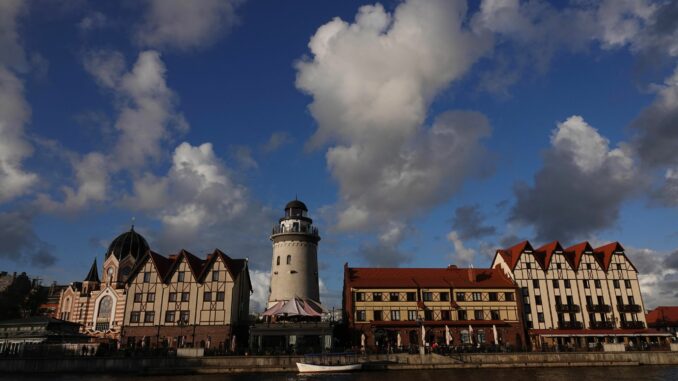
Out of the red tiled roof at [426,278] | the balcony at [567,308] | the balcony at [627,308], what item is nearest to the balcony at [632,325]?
the balcony at [627,308]

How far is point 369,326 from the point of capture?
6000cm

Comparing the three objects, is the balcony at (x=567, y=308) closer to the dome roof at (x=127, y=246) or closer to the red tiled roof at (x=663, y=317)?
the red tiled roof at (x=663, y=317)

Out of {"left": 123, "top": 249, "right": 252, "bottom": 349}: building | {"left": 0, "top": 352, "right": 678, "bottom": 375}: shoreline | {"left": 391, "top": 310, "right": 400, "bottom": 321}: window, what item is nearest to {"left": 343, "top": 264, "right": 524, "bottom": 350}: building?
{"left": 391, "top": 310, "right": 400, "bottom": 321}: window

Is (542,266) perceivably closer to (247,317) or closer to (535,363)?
(535,363)

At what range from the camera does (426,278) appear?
65438 millimetres

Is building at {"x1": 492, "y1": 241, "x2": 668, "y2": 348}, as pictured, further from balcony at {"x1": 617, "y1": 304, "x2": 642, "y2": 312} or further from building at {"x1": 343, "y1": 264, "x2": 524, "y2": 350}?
building at {"x1": 343, "y1": 264, "x2": 524, "y2": 350}

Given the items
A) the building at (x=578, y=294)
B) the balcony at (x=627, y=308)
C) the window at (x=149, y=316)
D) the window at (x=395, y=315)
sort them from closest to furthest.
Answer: the window at (x=149, y=316)
the window at (x=395, y=315)
the building at (x=578, y=294)
the balcony at (x=627, y=308)

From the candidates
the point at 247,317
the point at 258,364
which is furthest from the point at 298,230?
the point at 258,364

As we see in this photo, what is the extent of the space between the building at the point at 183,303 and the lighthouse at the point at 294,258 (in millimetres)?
5873

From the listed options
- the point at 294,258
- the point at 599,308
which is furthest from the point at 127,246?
the point at 599,308

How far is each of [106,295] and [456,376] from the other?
45615 millimetres

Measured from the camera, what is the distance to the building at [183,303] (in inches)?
2271

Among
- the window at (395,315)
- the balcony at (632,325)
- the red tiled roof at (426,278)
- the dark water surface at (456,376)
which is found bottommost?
the dark water surface at (456,376)

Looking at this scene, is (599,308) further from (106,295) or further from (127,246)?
(127,246)
